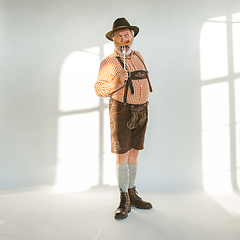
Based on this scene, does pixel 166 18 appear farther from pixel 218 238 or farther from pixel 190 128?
pixel 218 238

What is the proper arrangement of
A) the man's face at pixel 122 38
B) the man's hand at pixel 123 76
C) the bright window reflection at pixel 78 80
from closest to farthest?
1. the man's hand at pixel 123 76
2. the man's face at pixel 122 38
3. the bright window reflection at pixel 78 80

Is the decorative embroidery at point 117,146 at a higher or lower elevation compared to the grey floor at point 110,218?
higher

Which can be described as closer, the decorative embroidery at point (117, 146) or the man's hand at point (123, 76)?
the man's hand at point (123, 76)

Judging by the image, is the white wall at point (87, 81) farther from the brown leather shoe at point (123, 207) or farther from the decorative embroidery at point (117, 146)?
the decorative embroidery at point (117, 146)

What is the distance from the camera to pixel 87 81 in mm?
3410

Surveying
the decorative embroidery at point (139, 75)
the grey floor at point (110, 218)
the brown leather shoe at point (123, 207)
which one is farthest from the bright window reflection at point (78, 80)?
the brown leather shoe at point (123, 207)

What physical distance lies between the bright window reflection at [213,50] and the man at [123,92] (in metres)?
1.35

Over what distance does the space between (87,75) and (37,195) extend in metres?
1.59

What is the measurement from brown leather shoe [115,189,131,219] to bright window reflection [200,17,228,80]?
6.10ft

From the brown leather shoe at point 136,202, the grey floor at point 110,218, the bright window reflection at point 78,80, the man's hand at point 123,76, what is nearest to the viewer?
the grey floor at point 110,218

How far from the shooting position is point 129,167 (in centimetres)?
238

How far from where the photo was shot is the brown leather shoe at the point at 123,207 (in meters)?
2.09

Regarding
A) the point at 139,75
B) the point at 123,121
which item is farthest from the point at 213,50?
the point at 123,121

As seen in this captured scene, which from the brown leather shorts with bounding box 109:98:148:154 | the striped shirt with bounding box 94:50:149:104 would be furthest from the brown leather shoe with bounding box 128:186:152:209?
the striped shirt with bounding box 94:50:149:104
